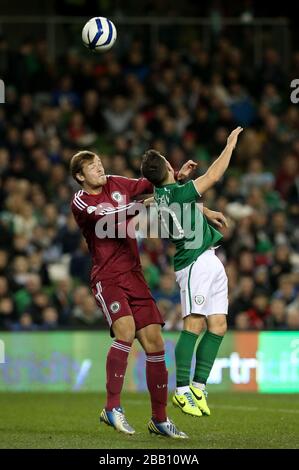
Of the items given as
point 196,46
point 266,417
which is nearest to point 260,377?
point 266,417

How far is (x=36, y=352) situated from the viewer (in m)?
15.9

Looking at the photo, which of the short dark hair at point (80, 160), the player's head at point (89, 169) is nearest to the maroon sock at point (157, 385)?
the player's head at point (89, 169)

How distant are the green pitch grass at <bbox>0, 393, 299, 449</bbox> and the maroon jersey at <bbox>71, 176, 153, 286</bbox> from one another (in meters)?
1.38

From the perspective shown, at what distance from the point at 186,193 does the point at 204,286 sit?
85 cm

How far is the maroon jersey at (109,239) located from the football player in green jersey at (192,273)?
13.2 inches

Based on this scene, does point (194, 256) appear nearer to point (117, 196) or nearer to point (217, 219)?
point (217, 219)

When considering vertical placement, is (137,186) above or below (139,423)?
above

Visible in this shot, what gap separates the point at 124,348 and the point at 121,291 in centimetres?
48

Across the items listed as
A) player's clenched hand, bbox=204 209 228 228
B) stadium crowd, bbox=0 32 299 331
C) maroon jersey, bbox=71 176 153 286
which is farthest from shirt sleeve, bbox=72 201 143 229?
stadium crowd, bbox=0 32 299 331

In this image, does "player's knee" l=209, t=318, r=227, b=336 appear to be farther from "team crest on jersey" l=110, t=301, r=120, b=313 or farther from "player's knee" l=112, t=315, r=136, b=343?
"team crest on jersey" l=110, t=301, r=120, b=313

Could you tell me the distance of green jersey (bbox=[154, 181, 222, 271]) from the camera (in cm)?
1021

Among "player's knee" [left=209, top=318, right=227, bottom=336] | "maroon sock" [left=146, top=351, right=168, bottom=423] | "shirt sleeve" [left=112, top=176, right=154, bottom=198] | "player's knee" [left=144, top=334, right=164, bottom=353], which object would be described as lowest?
"maroon sock" [left=146, top=351, right=168, bottom=423]

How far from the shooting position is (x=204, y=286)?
1050 centimetres

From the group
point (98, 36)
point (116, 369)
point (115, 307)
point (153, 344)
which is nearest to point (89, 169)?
point (115, 307)
